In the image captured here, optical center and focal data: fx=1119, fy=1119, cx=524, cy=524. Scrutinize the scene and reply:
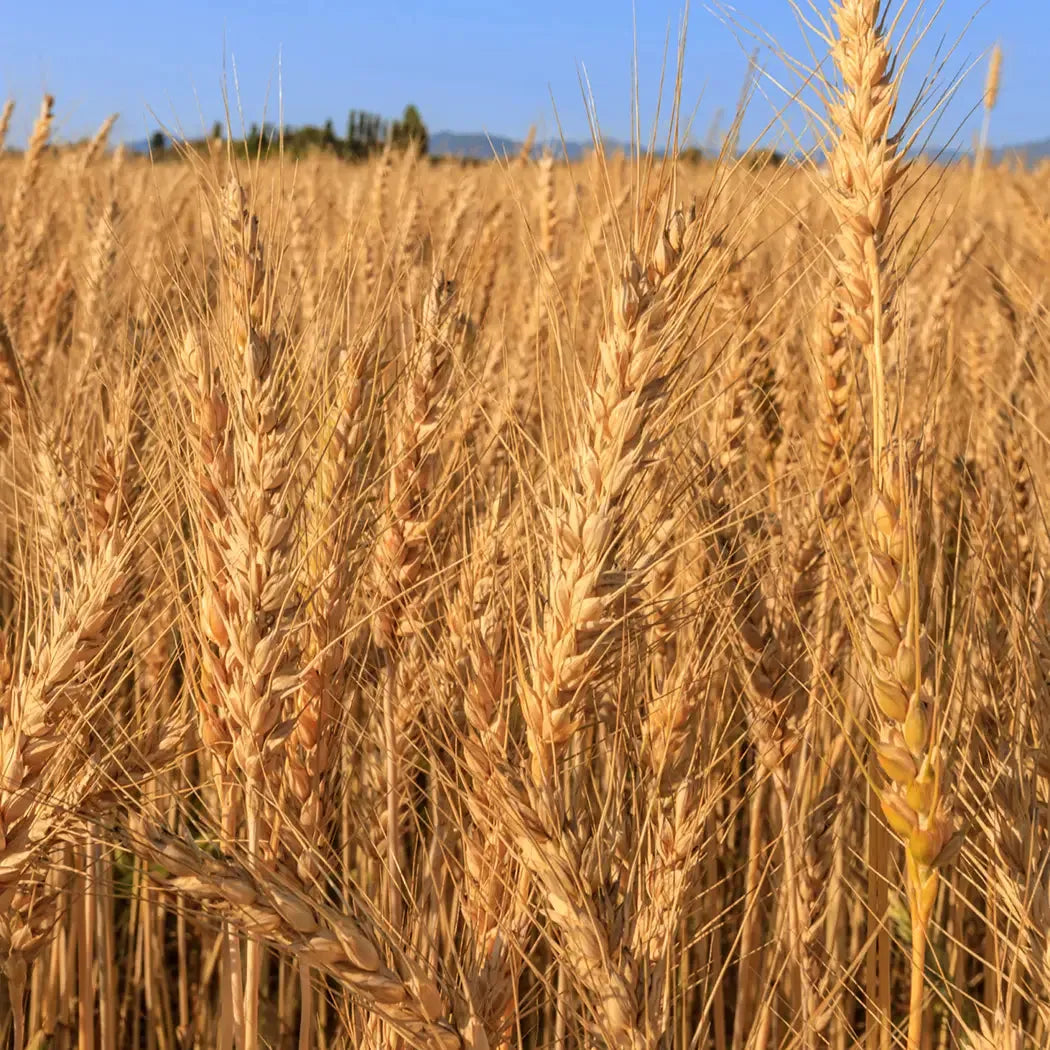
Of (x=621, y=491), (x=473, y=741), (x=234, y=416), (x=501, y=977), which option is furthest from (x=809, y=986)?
(x=234, y=416)

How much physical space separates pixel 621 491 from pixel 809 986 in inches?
32.1

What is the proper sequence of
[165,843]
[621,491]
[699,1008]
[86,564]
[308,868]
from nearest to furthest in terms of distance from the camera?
[165,843], [621,491], [308,868], [86,564], [699,1008]

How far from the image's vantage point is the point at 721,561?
1.57 meters

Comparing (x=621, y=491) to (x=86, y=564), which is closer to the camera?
(x=621, y=491)

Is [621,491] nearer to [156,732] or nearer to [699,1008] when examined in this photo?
[156,732]

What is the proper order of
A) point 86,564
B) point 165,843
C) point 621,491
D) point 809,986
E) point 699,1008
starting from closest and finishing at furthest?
point 165,843 → point 621,491 → point 86,564 → point 809,986 → point 699,1008

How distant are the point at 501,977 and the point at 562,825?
204 mm

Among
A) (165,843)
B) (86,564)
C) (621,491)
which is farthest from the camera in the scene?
(86,564)

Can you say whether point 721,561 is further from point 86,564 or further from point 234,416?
point 86,564

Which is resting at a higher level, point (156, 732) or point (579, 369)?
point (579, 369)

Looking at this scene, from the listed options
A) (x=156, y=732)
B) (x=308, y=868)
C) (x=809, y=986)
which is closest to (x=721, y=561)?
(x=809, y=986)

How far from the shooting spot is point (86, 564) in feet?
4.55

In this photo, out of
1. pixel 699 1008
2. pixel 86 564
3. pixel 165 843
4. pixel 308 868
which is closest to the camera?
pixel 165 843

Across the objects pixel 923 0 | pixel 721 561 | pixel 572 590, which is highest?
pixel 923 0
